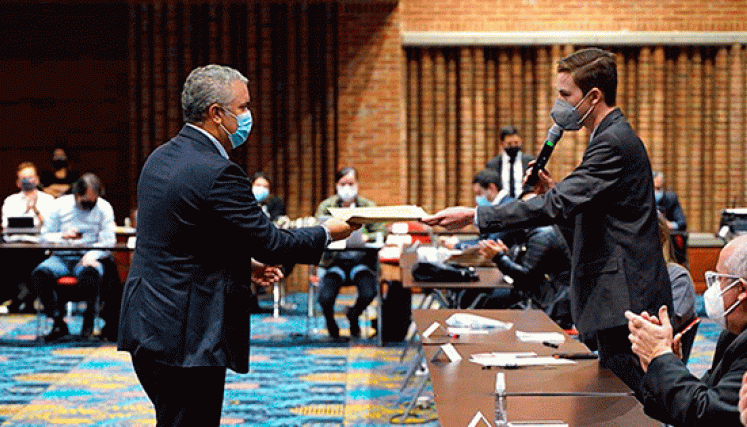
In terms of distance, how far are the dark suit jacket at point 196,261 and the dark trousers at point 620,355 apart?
1.32 m

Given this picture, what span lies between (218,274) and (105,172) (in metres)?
10.9

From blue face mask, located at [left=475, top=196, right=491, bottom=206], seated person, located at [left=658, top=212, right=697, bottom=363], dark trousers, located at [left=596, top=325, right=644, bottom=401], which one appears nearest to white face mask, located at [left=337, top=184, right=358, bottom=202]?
blue face mask, located at [left=475, top=196, right=491, bottom=206]

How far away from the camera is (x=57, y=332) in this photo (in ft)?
31.6

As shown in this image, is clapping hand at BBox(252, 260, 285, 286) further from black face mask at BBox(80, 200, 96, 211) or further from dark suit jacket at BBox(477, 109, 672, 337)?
black face mask at BBox(80, 200, 96, 211)

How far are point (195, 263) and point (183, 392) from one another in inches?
15.3

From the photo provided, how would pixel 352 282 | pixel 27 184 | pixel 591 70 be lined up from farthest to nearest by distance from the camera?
pixel 27 184 < pixel 352 282 < pixel 591 70

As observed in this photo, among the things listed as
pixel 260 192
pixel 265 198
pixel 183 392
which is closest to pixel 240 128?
pixel 183 392

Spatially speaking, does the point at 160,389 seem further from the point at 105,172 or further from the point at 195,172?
the point at 105,172

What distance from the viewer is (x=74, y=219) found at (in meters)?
9.86

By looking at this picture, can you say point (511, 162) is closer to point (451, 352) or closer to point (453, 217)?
point (451, 352)

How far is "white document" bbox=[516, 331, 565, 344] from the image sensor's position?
5.04 meters

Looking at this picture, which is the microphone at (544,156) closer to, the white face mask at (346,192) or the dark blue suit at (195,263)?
the dark blue suit at (195,263)

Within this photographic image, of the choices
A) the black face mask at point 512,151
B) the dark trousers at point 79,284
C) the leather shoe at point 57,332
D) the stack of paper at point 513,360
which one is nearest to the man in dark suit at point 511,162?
the black face mask at point 512,151

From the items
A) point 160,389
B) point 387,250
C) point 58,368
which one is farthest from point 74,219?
point 160,389
